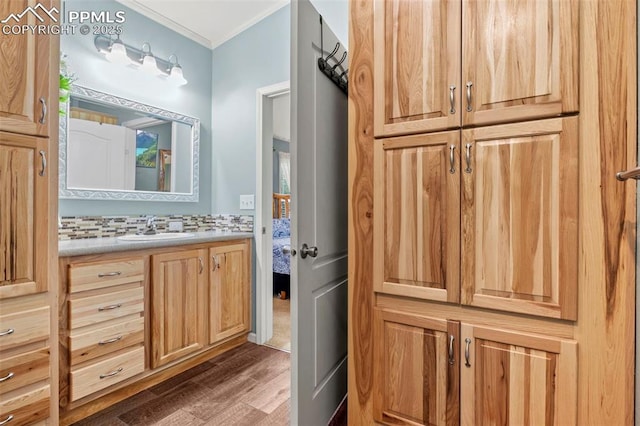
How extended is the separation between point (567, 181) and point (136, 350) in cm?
230

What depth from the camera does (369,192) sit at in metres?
1.33

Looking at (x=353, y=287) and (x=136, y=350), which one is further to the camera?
(x=136, y=350)

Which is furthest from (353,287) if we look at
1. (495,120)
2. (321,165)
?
(495,120)

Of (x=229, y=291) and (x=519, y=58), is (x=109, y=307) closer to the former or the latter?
(x=229, y=291)

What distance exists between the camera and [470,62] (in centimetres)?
113

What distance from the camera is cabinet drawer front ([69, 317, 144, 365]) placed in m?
1.63

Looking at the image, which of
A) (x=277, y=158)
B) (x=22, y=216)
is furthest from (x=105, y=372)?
(x=277, y=158)

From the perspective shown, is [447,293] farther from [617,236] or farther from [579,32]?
[579,32]

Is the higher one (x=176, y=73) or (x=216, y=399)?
(x=176, y=73)

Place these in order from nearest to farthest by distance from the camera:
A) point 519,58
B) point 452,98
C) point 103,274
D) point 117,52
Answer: point 519,58, point 452,98, point 103,274, point 117,52

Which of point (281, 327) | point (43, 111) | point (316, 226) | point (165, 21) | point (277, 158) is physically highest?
point (165, 21)

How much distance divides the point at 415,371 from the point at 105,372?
1671 mm

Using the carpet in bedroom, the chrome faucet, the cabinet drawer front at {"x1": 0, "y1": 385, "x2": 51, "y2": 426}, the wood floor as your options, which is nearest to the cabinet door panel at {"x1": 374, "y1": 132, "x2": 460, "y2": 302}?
the wood floor

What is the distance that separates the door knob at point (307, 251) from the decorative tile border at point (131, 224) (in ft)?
4.77
